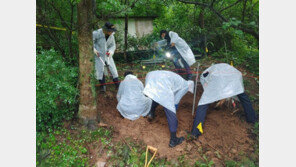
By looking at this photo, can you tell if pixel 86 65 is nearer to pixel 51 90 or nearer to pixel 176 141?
pixel 51 90

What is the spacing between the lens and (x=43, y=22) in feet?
12.2

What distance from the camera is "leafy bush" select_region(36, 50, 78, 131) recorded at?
9.12 ft

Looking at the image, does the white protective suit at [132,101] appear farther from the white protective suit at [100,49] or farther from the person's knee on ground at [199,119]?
the person's knee on ground at [199,119]

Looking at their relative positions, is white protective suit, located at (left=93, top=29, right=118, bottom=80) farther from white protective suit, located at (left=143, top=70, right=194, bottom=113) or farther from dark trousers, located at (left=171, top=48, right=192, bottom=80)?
dark trousers, located at (left=171, top=48, right=192, bottom=80)

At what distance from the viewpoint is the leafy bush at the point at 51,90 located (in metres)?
2.78

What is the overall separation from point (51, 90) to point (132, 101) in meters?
1.48

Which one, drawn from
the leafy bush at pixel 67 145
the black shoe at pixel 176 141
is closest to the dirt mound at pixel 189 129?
the black shoe at pixel 176 141

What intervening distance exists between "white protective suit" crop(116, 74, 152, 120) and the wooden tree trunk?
0.58 m

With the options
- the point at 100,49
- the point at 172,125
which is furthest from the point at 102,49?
the point at 172,125

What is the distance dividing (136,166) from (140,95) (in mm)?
1413

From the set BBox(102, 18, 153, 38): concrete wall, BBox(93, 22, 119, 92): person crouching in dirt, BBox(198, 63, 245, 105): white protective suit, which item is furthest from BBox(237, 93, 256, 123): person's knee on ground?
BBox(102, 18, 153, 38): concrete wall

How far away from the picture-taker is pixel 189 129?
11.6ft

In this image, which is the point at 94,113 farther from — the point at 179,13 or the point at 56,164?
the point at 179,13

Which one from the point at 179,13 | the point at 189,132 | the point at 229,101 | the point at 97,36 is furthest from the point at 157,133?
the point at 179,13
